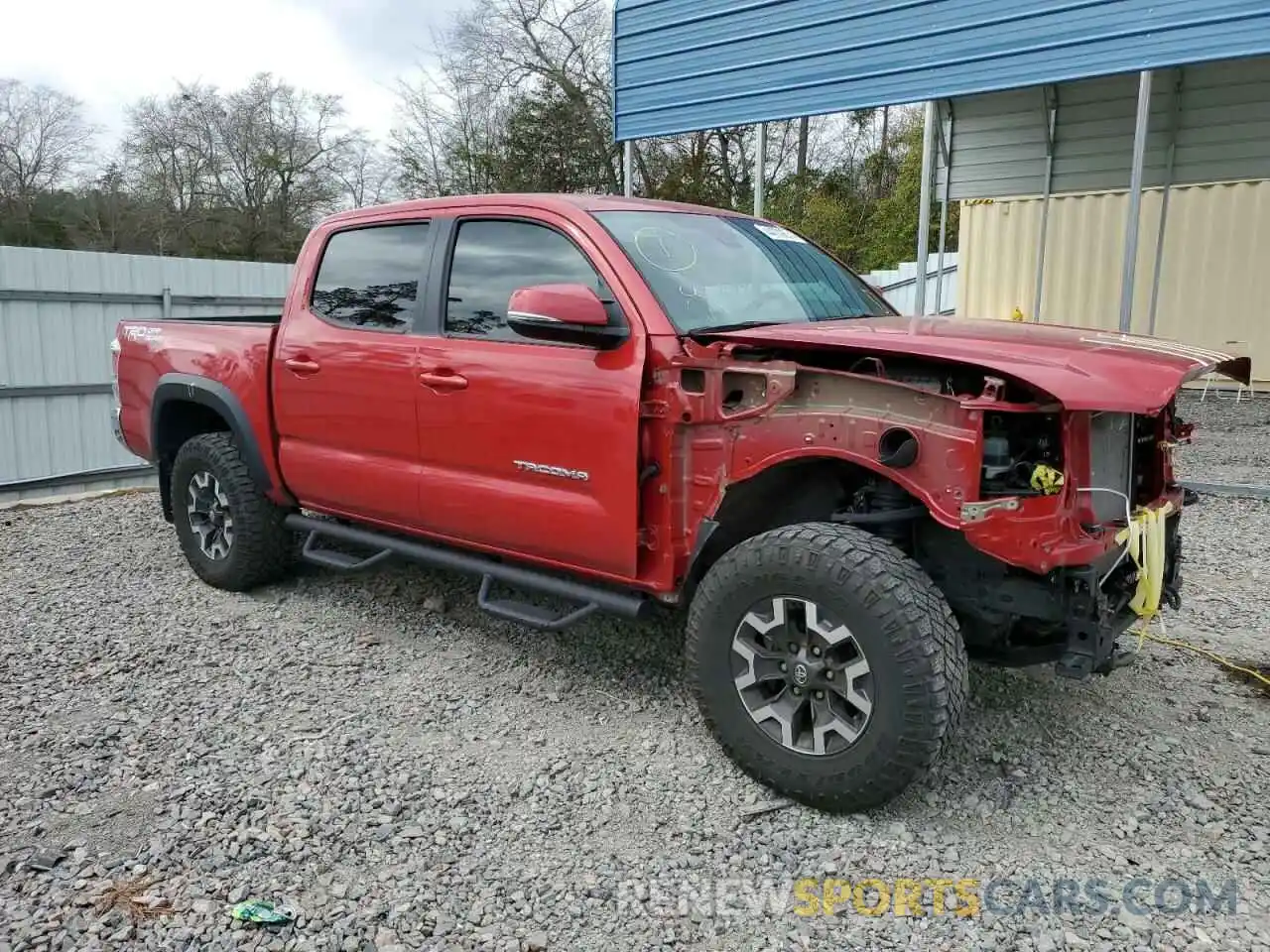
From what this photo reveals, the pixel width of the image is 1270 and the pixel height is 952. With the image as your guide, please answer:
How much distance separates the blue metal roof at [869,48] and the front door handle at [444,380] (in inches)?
221

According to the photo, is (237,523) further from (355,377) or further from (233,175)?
(233,175)

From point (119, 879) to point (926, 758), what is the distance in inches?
92.1

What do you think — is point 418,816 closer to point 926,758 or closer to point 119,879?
point 119,879

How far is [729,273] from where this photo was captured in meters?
3.78

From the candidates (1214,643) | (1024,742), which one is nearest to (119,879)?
(1024,742)

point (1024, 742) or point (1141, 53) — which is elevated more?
point (1141, 53)

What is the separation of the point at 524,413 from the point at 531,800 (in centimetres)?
139

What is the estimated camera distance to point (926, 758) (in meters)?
2.79

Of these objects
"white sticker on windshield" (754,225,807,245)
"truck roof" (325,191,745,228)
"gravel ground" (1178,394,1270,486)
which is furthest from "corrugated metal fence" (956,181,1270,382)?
"truck roof" (325,191,745,228)

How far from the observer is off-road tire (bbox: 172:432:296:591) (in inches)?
196

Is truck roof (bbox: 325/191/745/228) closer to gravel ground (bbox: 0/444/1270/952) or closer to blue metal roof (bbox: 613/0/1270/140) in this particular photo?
gravel ground (bbox: 0/444/1270/952)

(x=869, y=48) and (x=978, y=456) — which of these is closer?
(x=978, y=456)

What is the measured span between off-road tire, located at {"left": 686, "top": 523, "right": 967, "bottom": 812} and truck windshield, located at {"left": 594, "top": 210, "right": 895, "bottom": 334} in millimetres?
908

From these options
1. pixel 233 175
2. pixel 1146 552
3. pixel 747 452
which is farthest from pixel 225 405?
pixel 233 175
